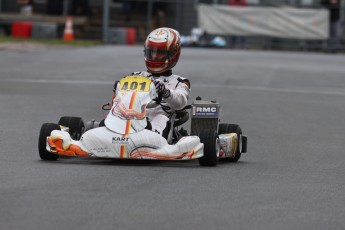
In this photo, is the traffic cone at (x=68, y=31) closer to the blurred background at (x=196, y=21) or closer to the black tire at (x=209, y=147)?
the blurred background at (x=196, y=21)

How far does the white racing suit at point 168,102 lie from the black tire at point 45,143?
88cm

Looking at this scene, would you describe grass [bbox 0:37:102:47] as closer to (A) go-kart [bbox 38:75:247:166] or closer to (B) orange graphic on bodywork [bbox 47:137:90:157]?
(A) go-kart [bbox 38:75:247:166]

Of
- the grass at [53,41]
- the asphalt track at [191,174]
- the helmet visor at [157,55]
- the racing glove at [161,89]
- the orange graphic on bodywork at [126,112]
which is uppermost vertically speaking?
the helmet visor at [157,55]

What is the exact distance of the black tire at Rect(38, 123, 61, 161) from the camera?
9.69 meters

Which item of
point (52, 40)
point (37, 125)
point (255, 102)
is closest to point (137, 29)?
point (52, 40)

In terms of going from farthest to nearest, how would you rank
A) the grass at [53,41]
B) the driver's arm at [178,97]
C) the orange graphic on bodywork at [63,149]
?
the grass at [53,41], the driver's arm at [178,97], the orange graphic on bodywork at [63,149]

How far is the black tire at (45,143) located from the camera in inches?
381

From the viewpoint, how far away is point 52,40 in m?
37.0

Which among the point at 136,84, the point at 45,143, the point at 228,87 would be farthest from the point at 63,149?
the point at 228,87

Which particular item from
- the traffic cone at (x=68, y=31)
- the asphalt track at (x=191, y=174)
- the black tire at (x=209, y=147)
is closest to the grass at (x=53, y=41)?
the traffic cone at (x=68, y=31)

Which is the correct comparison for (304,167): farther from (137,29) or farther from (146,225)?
(137,29)

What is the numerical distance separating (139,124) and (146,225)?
10.0 ft

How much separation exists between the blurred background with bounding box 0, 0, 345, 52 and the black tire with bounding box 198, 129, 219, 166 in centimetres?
2756

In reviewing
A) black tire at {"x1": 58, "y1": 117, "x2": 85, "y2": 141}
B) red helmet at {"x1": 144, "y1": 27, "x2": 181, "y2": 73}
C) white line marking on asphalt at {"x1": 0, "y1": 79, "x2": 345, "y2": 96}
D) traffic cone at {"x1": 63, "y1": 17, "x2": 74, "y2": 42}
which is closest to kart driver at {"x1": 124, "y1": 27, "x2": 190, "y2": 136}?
red helmet at {"x1": 144, "y1": 27, "x2": 181, "y2": 73}
